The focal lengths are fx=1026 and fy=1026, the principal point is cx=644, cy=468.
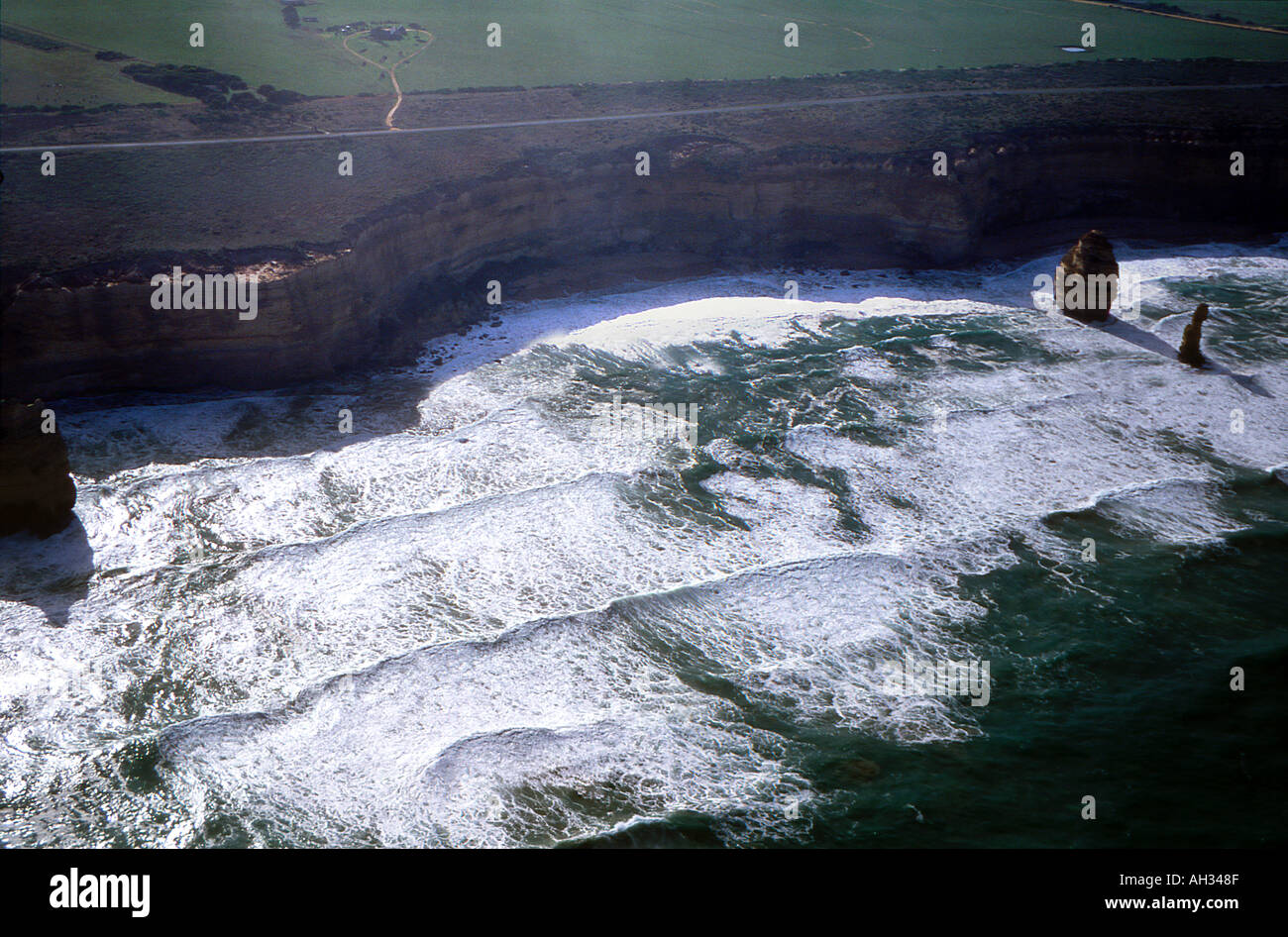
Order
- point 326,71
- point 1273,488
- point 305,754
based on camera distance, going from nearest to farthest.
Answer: point 305,754 < point 1273,488 < point 326,71

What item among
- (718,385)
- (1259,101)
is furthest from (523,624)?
(1259,101)

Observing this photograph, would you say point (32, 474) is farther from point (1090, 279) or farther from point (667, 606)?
point (1090, 279)

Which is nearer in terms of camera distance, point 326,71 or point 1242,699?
point 1242,699

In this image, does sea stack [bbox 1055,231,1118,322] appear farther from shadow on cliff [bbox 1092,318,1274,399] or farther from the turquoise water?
the turquoise water

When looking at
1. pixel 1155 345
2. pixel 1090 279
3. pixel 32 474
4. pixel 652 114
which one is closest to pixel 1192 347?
pixel 1155 345

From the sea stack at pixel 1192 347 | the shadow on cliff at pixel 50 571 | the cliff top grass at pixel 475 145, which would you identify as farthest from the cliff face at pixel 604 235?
the sea stack at pixel 1192 347
